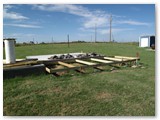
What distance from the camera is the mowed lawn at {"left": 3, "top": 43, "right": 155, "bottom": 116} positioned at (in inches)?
125

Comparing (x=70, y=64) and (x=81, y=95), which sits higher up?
(x=70, y=64)

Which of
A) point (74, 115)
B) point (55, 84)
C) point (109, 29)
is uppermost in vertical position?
point (109, 29)

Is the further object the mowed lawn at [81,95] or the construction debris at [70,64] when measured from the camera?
the construction debris at [70,64]

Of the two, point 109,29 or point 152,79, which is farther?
point 109,29

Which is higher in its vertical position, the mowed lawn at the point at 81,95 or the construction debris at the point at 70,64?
the construction debris at the point at 70,64

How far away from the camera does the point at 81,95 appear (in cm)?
373

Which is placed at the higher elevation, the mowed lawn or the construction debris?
the construction debris

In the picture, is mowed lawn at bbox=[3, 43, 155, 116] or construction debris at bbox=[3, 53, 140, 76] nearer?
mowed lawn at bbox=[3, 43, 155, 116]

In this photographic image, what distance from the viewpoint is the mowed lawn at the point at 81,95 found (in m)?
3.16

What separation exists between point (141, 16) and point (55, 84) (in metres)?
2.35

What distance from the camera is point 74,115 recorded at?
308cm

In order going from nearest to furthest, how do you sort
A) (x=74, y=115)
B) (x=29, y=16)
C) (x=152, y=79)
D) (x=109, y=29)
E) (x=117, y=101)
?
(x=74, y=115)
(x=117, y=101)
(x=29, y=16)
(x=152, y=79)
(x=109, y=29)

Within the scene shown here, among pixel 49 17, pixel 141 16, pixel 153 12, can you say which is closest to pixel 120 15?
pixel 141 16

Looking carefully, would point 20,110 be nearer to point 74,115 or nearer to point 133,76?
point 74,115
